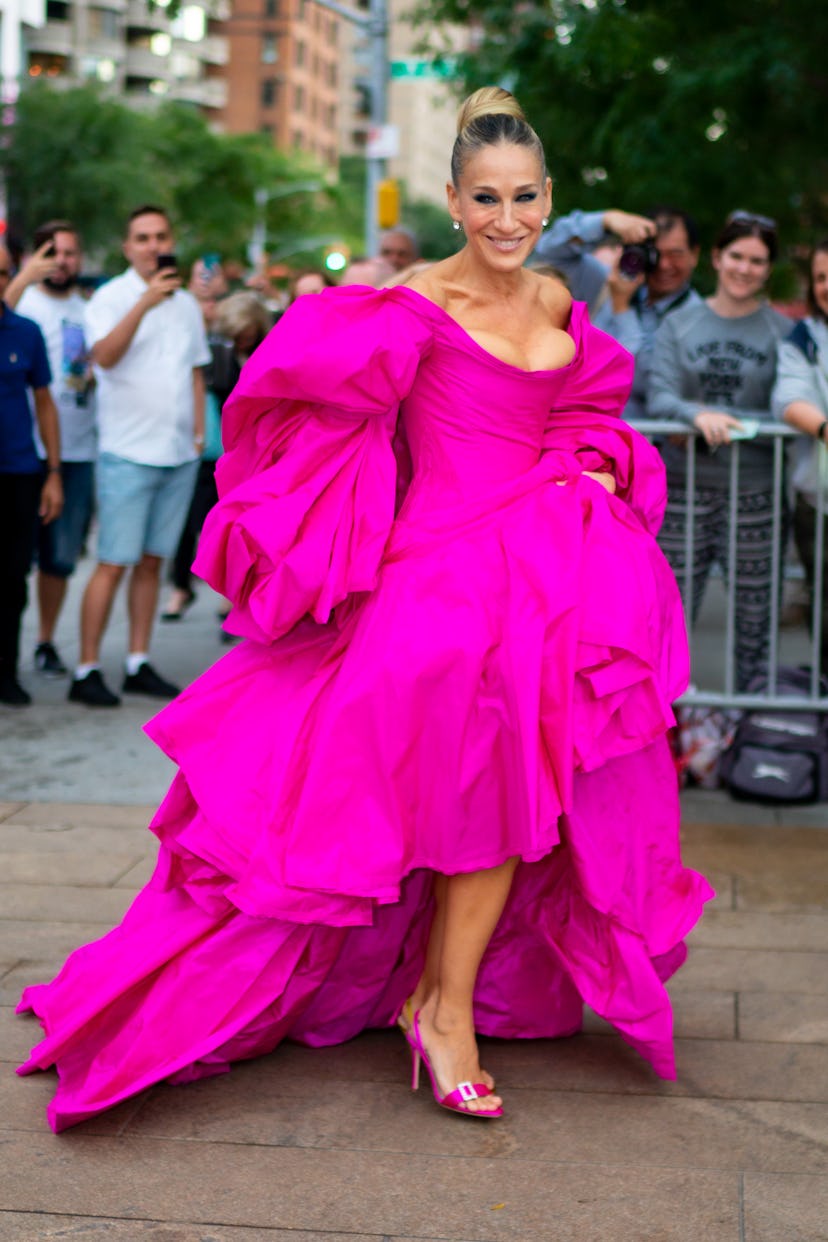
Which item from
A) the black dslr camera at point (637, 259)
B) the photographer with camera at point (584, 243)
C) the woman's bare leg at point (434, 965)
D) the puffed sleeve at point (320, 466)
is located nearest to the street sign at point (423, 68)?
→ the photographer with camera at point (584, 243)

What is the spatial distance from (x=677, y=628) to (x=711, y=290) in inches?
485

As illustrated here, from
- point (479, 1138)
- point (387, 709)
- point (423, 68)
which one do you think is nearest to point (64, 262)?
point (387, 709)

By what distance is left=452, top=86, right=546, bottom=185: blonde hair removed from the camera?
11.2ft

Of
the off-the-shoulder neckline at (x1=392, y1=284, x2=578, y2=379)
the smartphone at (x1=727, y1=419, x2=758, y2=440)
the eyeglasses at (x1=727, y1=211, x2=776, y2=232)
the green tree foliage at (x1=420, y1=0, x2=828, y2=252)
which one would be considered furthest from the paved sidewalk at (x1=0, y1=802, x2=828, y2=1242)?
the green tree foliage at (x1=420, y1=0, x2=828, y2=252)

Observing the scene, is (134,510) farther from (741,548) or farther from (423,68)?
(423,68)

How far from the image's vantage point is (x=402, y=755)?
323 cm

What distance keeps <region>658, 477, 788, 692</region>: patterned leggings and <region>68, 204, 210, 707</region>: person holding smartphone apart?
7.66 feet

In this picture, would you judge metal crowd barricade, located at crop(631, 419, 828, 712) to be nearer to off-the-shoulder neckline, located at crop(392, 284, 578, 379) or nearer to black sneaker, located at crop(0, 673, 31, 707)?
off-the-shoulder neckline, located at crop(392, 284, 578, 379)

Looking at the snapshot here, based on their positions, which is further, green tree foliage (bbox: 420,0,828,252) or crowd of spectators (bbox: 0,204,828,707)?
green tree foliage (bbox: 420,0,828,252)

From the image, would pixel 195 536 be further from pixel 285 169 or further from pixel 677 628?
pixel 285 169

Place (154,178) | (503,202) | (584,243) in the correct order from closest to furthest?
(503,202), (584,243), (154,178)

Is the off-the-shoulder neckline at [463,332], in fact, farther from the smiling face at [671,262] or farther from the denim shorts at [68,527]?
the denim shorts at [68,527]

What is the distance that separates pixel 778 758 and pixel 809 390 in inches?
49.4

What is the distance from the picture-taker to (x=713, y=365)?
244 inches
